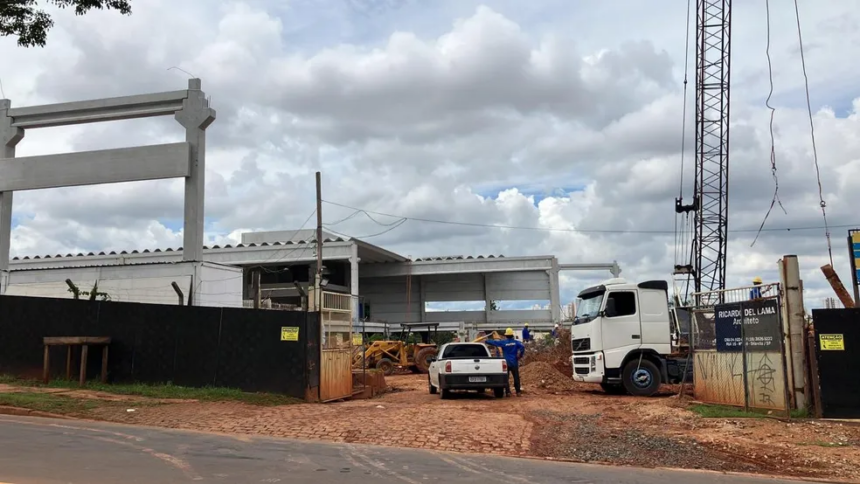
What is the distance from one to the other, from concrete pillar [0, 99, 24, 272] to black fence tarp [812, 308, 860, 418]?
3104cm

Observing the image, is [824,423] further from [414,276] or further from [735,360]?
[414,276]

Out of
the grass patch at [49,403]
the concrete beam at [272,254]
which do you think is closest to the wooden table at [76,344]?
the grass patch at [49,403]

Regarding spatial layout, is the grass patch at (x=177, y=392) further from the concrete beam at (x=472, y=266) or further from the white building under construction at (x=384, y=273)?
the concrete beam at (x=472, y=266)

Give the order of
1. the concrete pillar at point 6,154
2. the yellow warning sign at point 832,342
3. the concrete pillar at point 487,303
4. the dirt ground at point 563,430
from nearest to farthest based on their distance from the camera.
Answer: the dirt ground at point 563,430 → the yellow warning sign at point 832,342 → the concrete pillar at point 6,154 → the concrete pillar at point 487,303

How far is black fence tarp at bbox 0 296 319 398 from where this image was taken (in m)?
16.3

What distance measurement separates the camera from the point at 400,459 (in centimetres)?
919

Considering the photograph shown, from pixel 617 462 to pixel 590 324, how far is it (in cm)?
978

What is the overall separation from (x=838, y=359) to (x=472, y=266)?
40985 millimetres

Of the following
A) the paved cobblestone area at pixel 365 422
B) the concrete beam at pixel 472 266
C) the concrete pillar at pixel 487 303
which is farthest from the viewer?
the concrete pillar at pixel 487 303

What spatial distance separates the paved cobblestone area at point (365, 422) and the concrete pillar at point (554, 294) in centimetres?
3792

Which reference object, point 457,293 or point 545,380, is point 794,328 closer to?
point 545,380

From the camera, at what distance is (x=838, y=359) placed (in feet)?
41.3

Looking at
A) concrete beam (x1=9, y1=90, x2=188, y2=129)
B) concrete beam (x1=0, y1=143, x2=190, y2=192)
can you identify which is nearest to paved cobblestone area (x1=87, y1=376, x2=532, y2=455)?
concrete beam (x1=0, y1=143, x2=190, y2=192)

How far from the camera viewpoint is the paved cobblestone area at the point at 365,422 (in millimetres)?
10867
